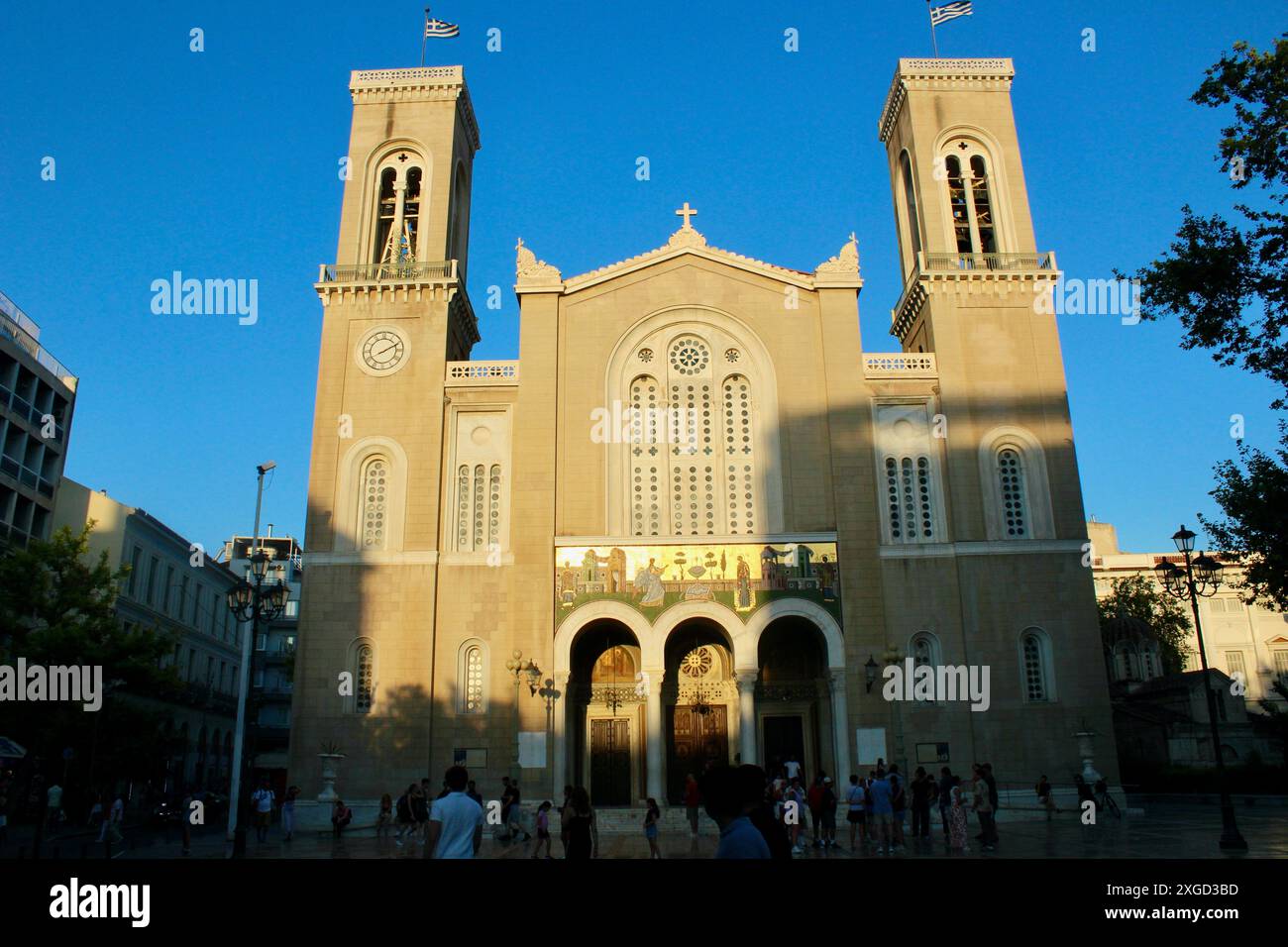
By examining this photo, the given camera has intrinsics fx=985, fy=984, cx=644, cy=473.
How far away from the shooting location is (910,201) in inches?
1548

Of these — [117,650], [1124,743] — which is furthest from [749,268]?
[1124,743]

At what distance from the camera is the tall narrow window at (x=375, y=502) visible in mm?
32531

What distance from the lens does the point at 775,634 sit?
33062 mm

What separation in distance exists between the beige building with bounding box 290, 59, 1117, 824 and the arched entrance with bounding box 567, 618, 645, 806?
102 mm

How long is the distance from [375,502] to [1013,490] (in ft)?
69.8

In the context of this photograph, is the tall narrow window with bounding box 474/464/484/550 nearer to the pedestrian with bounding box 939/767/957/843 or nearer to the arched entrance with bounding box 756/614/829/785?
the arched entrance with bounding box 756/614/829/785

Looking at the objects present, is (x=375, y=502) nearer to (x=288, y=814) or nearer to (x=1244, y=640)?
(x=288, y=814)

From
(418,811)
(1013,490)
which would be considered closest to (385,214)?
(418,811)

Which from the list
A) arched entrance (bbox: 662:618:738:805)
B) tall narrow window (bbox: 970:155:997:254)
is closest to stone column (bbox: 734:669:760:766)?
arched entrance (bbox: 662:618:738:805)

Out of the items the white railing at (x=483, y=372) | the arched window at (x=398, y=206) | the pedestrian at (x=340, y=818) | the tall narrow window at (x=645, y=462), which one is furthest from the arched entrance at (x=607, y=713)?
the arched window at (x=398, y=206)

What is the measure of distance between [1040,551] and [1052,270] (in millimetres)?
10185

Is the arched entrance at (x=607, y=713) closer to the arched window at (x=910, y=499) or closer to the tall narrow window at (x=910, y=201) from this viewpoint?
the arched window at (x=910, y=499)

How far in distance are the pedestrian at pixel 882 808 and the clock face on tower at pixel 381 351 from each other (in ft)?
69.6

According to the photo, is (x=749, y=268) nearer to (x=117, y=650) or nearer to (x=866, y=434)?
(x=866, y=434)
